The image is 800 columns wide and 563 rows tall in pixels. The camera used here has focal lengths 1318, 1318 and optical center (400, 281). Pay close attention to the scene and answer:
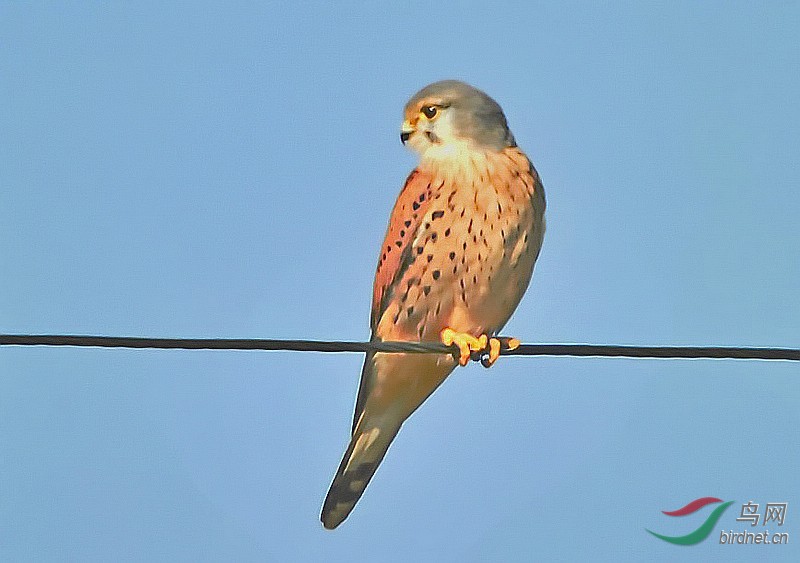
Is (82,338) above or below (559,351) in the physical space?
below

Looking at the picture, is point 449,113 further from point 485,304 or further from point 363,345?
point 363,345

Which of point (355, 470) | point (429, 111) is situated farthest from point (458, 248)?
point (355, 470)

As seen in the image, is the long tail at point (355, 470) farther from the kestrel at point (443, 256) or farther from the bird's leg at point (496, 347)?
the bird's leg at point (496, 347)

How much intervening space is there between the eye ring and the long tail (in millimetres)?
1433

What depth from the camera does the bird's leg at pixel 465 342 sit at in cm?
541

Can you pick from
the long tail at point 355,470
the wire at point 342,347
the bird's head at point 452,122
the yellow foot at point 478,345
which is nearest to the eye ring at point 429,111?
the bird's head at point 452,122

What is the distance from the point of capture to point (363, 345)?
3.65 metres

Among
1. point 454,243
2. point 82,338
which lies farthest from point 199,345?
point 454,243

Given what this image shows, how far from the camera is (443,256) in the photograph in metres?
5.58

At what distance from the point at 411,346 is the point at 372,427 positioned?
2077 millimetres

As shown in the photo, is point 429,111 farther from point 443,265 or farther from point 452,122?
point 443,265

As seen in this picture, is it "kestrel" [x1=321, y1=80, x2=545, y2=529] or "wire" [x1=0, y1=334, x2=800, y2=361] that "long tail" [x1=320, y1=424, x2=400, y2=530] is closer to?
"kestrel" [x1=321, y1=80, x2=545, y2=529]

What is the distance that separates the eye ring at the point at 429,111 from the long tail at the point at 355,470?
4.70 ft

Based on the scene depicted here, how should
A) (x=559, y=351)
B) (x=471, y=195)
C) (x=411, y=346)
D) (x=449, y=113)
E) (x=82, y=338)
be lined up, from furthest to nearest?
(x=449, y=113), (x=471, y=195), (x=411, y=346), (x=559, y=351), (x=82, y=338)
